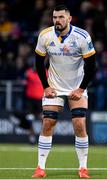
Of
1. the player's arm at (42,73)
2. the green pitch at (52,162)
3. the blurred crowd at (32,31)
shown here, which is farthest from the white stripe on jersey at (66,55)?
the blurred crowd at (32,31)

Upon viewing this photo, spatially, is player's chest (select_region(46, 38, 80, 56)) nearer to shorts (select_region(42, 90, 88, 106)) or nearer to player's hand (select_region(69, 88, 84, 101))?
player's hand (select_region(69, 88, 84, 101))

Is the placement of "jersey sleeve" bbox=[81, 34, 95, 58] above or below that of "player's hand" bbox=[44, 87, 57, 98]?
above

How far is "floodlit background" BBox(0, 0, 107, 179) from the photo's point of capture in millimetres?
19844

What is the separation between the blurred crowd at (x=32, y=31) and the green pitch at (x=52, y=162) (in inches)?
81.4

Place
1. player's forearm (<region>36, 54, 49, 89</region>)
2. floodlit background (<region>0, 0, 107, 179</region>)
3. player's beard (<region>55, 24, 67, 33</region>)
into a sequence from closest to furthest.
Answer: player's beard (<region>55, 24, 67, 33</region>) < player's forearm (<region>36, 54, 49, 89</region>) < floodlit background (<region>0, 0, 107, 179</region>)

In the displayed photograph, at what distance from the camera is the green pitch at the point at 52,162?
11.8 metres

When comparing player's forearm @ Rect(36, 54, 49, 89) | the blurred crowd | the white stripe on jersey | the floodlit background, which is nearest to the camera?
the white stripe on jersey

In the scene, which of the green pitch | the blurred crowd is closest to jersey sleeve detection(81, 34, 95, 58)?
the green pitch

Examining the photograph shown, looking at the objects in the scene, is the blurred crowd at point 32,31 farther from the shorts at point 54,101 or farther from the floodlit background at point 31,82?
the shorts at point 54,101

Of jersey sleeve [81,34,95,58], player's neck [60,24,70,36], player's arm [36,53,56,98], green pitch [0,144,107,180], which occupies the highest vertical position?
player's neck [60,24,70,36]

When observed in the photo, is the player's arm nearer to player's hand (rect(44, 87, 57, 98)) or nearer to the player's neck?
player's hand (rect(44, 87, 57, 98))

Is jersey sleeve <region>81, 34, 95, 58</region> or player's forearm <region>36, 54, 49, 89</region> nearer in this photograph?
jersey sleeve <region>81, 34, 95, 58</region>

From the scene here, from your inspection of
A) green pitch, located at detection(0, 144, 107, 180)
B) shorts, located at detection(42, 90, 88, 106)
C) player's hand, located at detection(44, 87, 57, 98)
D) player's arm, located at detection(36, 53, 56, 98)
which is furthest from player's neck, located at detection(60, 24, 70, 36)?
green pitch, located at detection(0, 144, 107, 180)

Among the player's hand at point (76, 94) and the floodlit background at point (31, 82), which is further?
the floodlit background at point (31, 82)
